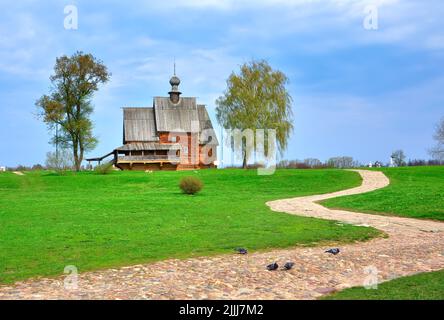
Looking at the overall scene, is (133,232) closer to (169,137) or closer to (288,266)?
(288,266)

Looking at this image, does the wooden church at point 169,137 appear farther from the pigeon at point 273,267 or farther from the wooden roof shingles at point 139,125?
the pigeon at point 273,267

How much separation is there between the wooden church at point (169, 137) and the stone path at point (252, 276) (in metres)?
50.1

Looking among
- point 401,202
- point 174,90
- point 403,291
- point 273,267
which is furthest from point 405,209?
point 174,90

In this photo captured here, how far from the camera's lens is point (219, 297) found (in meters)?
8.23

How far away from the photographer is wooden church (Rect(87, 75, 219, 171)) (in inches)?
2459

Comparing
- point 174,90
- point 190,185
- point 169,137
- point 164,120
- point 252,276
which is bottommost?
point 252,276

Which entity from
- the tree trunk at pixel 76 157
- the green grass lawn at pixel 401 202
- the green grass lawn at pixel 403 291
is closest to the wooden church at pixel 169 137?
the tree trunk at pixel 76 157

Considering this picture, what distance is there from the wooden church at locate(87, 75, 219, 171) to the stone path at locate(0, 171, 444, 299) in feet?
164

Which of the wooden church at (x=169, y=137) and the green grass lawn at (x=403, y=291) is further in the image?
the wooden church at (x=169, y=137)

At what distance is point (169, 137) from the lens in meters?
65.8

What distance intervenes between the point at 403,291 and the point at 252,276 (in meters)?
2.91

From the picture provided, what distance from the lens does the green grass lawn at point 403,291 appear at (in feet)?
26.4
